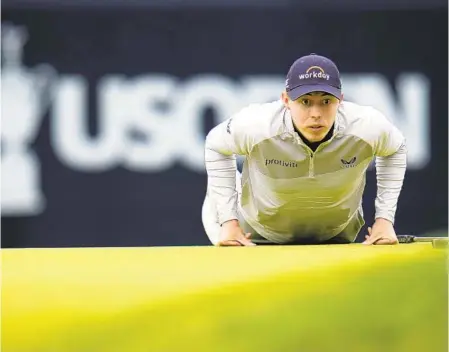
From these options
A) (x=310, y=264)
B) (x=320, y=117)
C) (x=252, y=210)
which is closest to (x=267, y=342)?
(x=310, y=264)

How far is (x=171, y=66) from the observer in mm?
7758

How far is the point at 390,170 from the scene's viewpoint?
176 inches

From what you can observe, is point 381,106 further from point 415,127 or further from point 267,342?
point 267,342

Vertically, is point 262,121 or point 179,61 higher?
point 179,61

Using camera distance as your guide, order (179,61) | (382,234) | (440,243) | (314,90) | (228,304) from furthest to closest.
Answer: (179,61), (382,234), (314,90), (440,243), (228,304)

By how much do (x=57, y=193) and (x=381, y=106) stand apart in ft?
8.09

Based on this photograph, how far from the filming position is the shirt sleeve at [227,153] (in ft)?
14.0

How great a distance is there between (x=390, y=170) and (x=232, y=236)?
2.48ft

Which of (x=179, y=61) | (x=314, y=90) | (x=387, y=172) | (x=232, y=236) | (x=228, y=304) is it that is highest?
(x=179, y=61)

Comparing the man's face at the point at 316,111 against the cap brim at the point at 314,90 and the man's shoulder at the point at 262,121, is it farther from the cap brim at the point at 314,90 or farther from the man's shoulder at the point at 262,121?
the man's shoulder at the point at 262,121

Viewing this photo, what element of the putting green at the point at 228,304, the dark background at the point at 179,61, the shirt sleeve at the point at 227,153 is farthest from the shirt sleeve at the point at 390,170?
the dark background at the point at 179,61

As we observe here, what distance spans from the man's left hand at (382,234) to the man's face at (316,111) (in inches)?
18.8

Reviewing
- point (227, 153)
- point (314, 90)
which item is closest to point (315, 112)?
point (314, 90)

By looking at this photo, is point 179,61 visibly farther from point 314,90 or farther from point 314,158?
point 314,90
